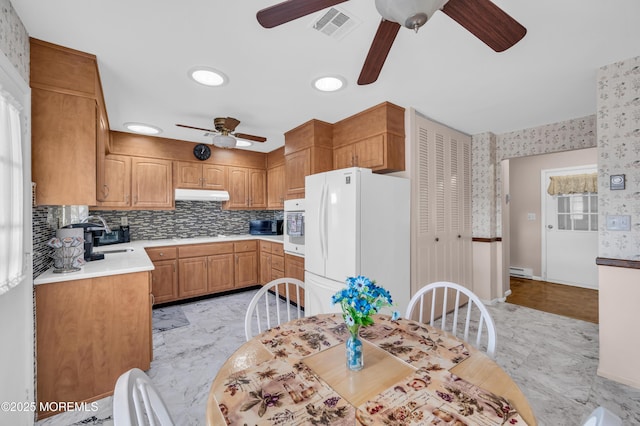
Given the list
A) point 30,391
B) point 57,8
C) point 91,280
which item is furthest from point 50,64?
point 30,391

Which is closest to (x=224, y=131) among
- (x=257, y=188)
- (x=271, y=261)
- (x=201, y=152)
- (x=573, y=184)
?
(x=201, y=152)

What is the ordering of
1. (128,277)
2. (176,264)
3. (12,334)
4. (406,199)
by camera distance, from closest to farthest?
Answer: (12,334), (128,277), (406,199), (176,264)

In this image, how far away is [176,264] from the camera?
3.75m

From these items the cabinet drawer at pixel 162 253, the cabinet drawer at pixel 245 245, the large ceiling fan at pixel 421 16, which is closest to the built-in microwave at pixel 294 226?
the cabinet drawer at pixel 245 245

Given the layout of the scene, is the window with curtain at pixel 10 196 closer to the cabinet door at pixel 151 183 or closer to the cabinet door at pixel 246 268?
the cabinet door at pixel 151 183

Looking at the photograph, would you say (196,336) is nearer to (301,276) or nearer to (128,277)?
(128,277)

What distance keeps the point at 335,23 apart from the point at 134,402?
1882mm

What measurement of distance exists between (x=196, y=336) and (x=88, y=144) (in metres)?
2.03

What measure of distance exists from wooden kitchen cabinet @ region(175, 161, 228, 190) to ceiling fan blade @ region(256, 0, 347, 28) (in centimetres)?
349

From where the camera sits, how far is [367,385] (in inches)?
38.1

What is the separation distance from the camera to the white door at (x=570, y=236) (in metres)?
4.45

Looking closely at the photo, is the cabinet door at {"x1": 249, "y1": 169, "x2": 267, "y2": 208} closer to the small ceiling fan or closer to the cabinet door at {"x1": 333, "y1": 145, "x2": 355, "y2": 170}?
the small ceiling fan

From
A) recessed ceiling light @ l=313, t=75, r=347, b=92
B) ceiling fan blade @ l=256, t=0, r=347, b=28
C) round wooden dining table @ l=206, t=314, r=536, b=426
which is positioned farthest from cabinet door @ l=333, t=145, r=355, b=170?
round wooden dining table @ l=206, t=314, r=536, b=426

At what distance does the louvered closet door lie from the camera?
2979 mm
